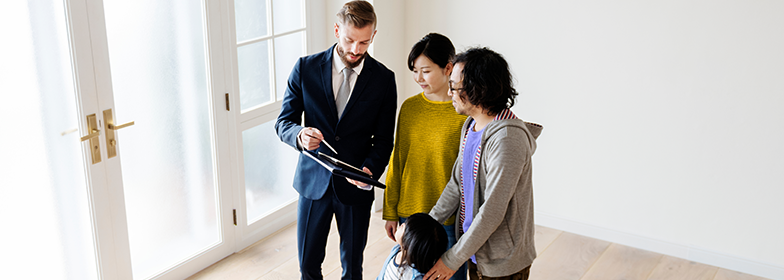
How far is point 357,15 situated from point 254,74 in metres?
1.28

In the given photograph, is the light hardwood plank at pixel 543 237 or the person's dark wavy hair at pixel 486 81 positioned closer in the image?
the person's dark wavy hair at pixel 486 81

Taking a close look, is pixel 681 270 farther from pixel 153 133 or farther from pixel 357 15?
pixel 153 133

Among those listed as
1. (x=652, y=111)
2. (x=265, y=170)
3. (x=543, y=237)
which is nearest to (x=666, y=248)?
(x=543, y=237)

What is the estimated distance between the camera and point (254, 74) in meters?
3.22

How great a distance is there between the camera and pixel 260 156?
3.40m

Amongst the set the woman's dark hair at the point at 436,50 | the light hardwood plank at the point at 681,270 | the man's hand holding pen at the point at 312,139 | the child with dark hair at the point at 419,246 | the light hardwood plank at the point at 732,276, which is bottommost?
the light hardwood plank at the point at 732,276

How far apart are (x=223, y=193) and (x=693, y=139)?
2517 mm

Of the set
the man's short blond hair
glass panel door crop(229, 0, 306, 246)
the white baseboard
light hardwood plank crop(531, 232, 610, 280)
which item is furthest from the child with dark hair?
the white baseboard

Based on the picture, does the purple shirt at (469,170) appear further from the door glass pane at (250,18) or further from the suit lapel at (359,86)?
the door glass pane at (250,18)

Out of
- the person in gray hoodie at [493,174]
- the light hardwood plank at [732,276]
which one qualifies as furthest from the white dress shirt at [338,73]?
the light hardwood plank at [732,276]

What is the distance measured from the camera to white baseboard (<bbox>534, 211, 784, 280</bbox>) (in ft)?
10.5

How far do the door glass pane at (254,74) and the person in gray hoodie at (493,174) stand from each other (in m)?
1.62

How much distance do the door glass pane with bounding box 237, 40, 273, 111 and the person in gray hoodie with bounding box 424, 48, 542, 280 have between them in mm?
1621

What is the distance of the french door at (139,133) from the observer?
7.27 feet
